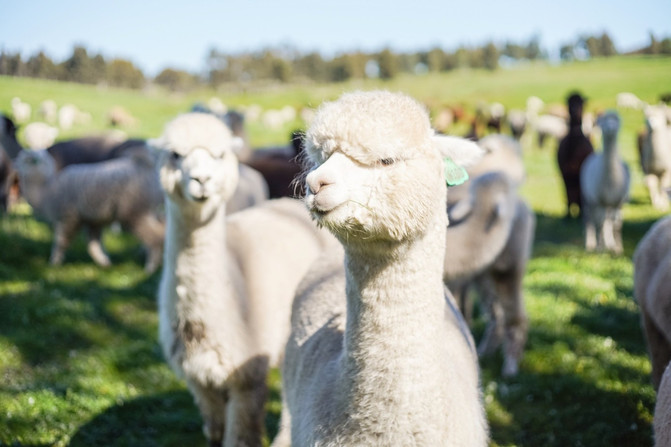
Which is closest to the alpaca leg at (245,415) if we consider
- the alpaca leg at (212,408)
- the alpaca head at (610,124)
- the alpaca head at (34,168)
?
the alpaca leg at (212,408)

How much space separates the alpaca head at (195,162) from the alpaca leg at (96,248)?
4.87 m

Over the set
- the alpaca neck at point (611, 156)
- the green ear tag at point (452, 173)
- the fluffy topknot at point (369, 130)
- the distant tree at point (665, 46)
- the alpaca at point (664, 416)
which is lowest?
the alpaca at point (664, 416)

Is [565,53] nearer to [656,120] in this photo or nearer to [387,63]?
[656,120]

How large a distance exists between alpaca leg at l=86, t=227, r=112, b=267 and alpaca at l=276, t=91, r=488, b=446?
654 cm

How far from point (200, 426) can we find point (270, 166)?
575 centimetres

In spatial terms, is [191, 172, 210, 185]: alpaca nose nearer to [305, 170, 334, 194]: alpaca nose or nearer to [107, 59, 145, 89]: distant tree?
[305, 170, 334, 194]: alpaca nose

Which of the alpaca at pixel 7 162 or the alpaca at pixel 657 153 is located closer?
the alpaca at pixel 7 162

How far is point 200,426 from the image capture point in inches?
174

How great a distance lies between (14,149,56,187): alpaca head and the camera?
335 inches

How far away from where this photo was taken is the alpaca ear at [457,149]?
211cm

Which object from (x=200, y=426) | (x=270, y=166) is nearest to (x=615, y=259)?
(x=270, y=166)

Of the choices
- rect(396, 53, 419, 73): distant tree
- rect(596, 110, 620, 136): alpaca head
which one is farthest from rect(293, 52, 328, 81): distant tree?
rect(596, 110, 620, 136): alpaca head

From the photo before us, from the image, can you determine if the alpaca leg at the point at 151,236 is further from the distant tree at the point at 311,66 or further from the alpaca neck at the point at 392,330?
the distant tree at the point at 311,66

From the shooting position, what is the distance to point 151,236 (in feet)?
26.4
